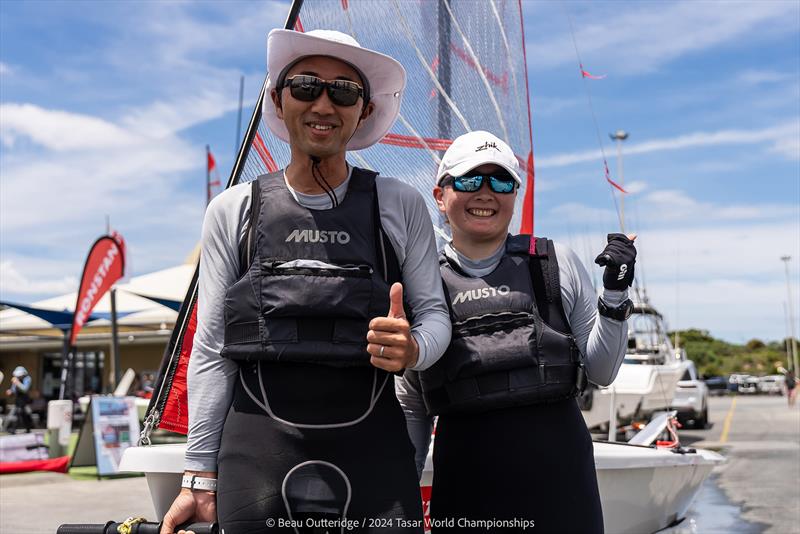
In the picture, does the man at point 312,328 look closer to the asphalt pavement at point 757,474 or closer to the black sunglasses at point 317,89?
the black sunglasses at point 317,89

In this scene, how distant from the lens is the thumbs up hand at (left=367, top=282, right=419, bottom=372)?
158 cm

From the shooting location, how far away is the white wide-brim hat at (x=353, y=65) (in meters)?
1.83

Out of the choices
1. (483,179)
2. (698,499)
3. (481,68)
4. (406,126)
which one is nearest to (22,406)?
(698,499)

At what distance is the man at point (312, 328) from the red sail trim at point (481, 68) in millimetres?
2314

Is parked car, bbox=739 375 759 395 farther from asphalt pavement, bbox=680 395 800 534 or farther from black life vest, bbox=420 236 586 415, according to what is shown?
black life vest, bbox=420 236 586 415

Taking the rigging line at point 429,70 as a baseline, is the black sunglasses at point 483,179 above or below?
below

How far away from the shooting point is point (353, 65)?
188 centimetres

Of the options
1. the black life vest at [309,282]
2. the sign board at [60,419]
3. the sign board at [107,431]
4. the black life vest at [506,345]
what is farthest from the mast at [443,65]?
the sign board at [60,419]

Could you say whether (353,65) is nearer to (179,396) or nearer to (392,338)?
(392,338)

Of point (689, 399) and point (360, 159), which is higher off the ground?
point (360, 159)

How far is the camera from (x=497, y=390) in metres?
2.03

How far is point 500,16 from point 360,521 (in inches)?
139

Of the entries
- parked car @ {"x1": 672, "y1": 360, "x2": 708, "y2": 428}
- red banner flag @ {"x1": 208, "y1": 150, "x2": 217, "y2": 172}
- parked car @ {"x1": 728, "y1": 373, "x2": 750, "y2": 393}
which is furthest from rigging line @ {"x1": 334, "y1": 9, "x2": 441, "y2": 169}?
parked car @ {"x1": 728, "y1": 373, "x2": 750, "y2": 393}

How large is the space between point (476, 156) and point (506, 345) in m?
0.51
